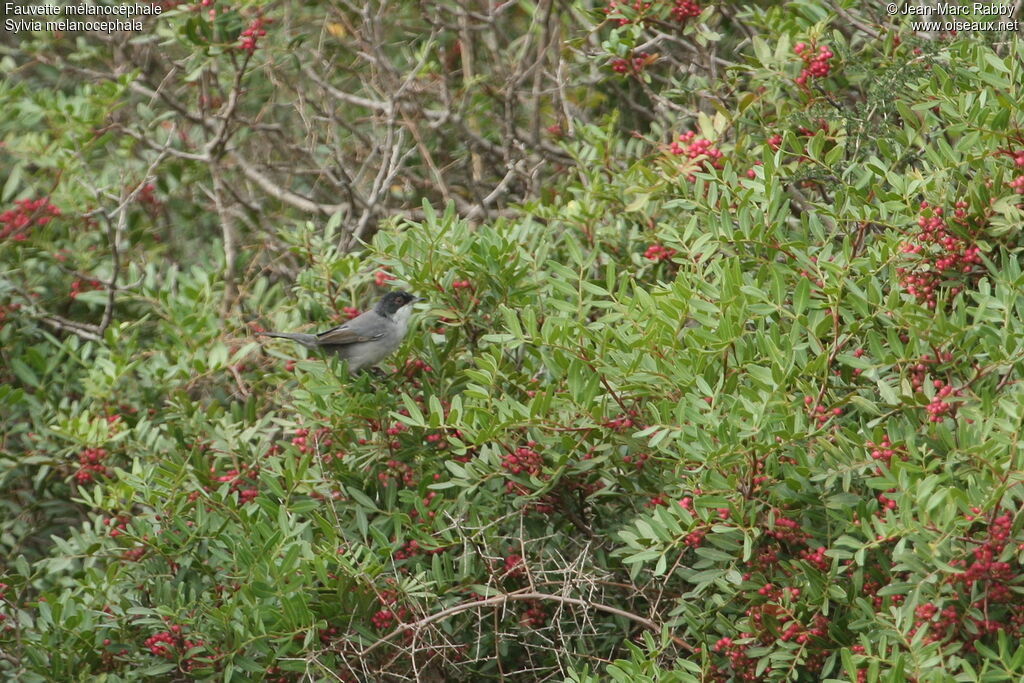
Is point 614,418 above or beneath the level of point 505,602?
above

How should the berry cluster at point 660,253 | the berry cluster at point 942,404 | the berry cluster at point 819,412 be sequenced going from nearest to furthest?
the berry cluster at point 942,404
the berry cluster at point 819,412
the berry cluster at point 660,253

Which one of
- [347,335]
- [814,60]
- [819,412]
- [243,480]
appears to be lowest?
[243,480]

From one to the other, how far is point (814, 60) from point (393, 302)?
190cm

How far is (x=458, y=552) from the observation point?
412cm

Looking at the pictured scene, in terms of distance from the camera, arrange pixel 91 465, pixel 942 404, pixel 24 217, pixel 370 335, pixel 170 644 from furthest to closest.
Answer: pixel 24 217, pixel 91 465, pixel 370 335, pixel 170 644, pixel 942 404

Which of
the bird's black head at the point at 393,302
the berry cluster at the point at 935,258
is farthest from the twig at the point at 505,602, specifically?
the bird's black head at the point at 393,302

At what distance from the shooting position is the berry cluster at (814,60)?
4520 mm

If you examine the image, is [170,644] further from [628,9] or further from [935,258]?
[628,9]

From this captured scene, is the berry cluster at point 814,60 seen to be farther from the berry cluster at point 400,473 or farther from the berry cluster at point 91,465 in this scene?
the berry cluster at point 91,465

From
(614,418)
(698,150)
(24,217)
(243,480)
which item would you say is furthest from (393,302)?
(24,217)

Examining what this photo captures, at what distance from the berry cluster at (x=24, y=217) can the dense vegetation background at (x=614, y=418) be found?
0.06 ft

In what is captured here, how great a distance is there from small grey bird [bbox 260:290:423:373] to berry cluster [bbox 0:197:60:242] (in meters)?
1.91

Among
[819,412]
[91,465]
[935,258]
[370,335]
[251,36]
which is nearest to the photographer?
[819,412]

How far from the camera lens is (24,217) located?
19.9ft
